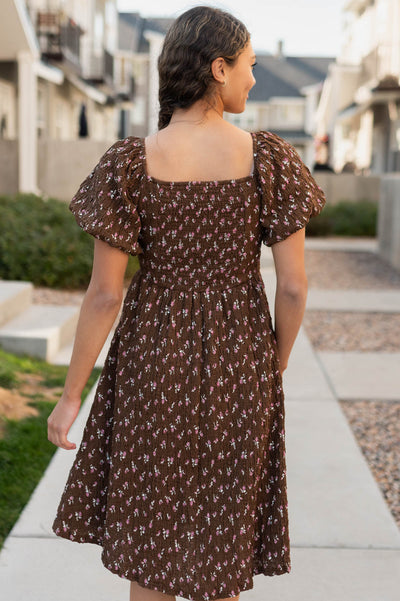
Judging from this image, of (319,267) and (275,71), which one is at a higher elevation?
(275,71)

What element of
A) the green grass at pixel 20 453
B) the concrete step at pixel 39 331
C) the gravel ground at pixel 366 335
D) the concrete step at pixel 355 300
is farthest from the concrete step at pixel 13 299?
the concrete step at pixel 355 300

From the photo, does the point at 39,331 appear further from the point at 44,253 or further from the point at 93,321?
the point at 93,321

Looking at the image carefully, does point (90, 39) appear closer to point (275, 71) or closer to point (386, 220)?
point (386, 220)

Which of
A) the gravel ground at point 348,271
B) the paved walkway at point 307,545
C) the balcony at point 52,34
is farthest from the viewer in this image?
the balcony at point 52,34

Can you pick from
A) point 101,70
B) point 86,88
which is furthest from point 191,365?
point 101,70

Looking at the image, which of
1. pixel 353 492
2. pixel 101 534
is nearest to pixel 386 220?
pixel 353 492

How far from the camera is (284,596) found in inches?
107

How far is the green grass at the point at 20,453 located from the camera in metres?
3.37

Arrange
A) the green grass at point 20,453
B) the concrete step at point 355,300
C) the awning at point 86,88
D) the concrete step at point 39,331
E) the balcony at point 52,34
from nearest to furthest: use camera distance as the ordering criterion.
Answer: the green grass at point 20,453 < the concrete step at point 39,331 < the concrete step at point 355,300 < the balcony at point 52,34 < the awning at point 86,88

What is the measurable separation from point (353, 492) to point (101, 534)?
1.82m

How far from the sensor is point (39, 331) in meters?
5.87

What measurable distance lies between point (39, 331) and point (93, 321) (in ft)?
13.4

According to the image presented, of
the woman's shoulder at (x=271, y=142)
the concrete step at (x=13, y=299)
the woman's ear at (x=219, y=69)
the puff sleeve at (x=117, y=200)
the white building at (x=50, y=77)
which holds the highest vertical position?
the white building at (x=50, y=77)

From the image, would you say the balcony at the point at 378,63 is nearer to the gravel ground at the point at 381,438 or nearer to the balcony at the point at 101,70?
the balcony at the point at 101,70
